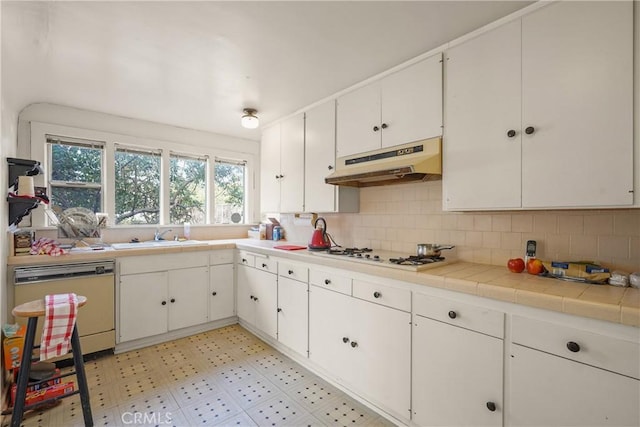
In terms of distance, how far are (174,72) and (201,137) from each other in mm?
1764

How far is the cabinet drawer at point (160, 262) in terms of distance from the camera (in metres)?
2.88

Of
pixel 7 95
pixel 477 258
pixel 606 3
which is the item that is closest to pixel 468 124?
pixel 606 3

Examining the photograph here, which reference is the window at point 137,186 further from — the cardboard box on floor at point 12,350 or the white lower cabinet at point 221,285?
the cardboard box on floor at point 12,350

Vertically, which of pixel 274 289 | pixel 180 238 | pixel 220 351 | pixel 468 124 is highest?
pixel 468 124

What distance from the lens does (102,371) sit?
2.52 meters

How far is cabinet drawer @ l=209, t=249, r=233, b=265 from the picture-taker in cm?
341

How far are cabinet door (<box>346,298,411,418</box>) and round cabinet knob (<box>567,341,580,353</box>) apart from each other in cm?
74

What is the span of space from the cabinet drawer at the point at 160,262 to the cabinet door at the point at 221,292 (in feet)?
0.59

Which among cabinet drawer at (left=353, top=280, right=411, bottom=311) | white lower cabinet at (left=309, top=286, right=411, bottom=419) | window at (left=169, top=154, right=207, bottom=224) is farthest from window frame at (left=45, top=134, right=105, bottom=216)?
cabinet drawer at (left=353, top=280, right=411, bottom=311)

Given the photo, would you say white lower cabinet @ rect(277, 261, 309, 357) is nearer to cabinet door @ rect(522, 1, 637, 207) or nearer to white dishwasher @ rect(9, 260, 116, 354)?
white dishwasher @ rect(9, 260, 116, 354)

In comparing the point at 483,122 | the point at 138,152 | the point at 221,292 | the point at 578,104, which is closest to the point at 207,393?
the point at 221,292

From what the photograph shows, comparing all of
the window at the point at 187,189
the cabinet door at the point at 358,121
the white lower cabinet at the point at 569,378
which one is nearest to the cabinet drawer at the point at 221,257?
the window at the point at 187,189

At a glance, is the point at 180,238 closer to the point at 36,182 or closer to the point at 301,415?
the point at 36,182

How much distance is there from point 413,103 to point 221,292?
2830mm
